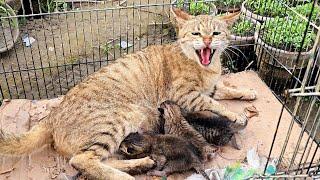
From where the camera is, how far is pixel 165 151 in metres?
2.31

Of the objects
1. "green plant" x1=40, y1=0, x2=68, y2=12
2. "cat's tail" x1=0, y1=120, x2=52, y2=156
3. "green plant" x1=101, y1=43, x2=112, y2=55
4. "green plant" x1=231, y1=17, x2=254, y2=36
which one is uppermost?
"green plant" x1=231, y1=17, x2=254, y2=36

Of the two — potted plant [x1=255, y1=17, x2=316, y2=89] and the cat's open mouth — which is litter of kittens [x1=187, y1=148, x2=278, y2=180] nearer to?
the cat's open mouth

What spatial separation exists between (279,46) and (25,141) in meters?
2.47

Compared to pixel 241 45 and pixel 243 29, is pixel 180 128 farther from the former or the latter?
pixel 243 29

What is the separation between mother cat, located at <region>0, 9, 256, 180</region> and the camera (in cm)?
227

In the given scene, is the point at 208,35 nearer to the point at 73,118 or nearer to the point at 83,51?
the point at 73,118

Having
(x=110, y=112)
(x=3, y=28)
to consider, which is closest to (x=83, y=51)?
(x=3, y=28)

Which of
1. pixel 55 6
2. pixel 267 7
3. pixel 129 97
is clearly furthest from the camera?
pixel 55 6

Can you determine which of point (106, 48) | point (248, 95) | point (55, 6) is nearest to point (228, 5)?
point (106, 48)

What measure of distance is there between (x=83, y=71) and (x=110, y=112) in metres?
1.72

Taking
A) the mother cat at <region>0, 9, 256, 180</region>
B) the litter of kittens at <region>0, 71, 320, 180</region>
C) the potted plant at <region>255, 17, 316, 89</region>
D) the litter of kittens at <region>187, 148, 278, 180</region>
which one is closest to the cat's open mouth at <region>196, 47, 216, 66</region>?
the mother cat at <region>0, 9, 256, 180</region>

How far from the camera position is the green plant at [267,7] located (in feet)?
12.8

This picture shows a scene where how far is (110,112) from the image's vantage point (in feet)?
7.91

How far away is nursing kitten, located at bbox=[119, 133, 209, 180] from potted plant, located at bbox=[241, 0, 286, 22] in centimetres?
210
